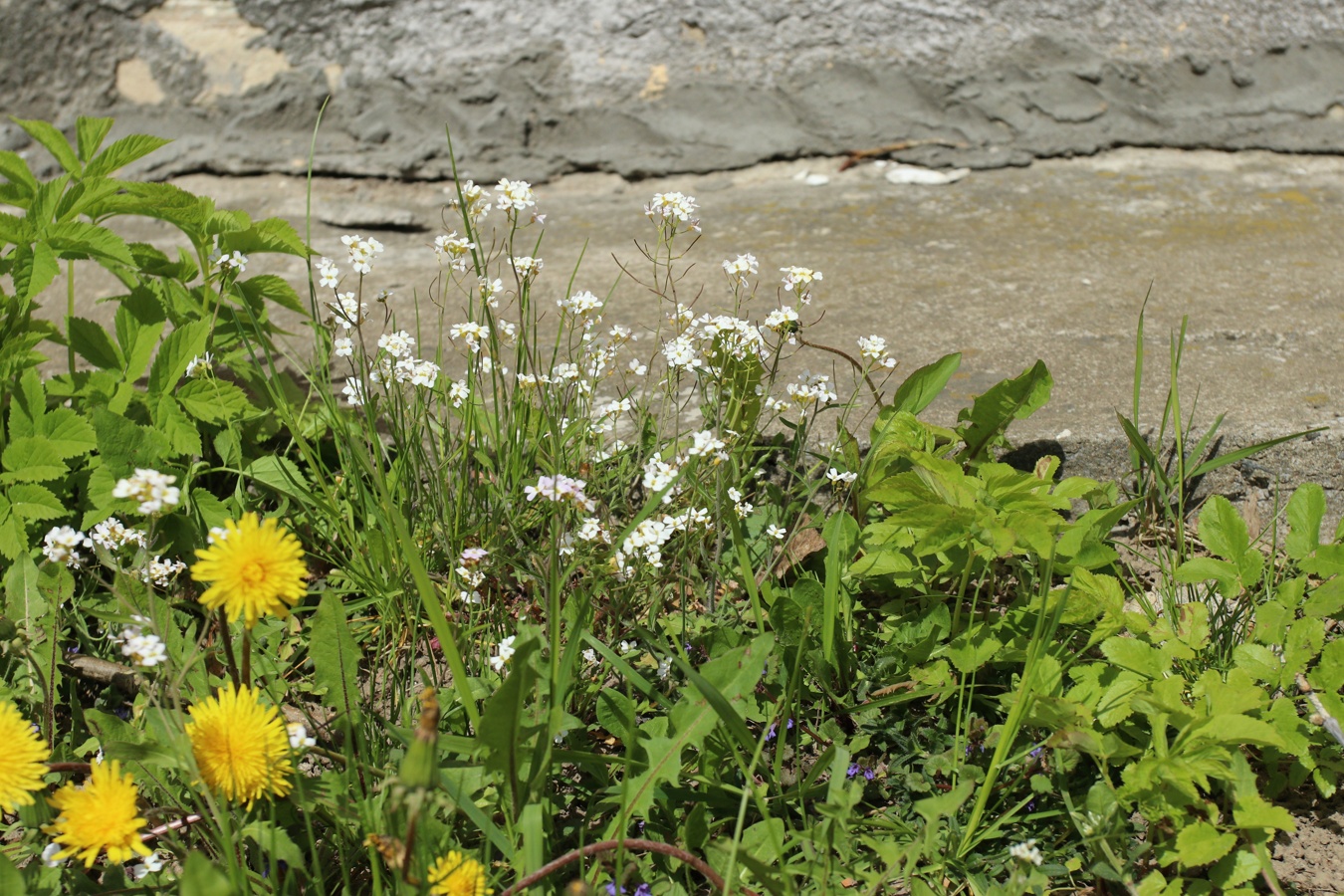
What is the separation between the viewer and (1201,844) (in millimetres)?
1355

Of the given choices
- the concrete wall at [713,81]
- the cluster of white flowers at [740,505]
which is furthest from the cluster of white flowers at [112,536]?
the concrete wall at [713,81]

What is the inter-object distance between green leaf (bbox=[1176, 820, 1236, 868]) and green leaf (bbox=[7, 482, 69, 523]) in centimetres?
169

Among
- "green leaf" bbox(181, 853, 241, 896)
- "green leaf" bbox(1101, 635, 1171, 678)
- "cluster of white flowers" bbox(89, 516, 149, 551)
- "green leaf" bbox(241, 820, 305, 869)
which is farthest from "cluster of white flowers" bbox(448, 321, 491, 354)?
"green leaf" bbox(1101, 635, 1171, 678)

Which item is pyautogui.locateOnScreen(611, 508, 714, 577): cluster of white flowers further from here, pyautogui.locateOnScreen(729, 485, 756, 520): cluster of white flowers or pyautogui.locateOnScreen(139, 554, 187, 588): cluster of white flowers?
pyautogui.locateOnScreen(139, 554, 187, 588): cluster of white flowers

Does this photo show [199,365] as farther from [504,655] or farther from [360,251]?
[504,655]

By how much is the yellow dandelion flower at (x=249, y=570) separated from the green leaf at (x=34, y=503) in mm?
752

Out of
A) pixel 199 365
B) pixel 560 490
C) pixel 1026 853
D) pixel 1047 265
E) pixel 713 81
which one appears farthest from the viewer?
pixel 713 81

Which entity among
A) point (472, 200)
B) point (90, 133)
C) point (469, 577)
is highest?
point (90, 133)

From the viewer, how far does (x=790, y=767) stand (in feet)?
5.16

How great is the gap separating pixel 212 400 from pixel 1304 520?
71.3 inches

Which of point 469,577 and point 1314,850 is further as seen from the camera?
point 469,577

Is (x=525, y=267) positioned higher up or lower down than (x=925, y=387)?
higher up

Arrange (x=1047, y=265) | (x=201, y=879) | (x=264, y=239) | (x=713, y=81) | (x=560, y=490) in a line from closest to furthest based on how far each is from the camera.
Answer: (x=201, y=879) < (x=560, y=490) < (x=264, y=239) < (x=1047, y=265) < (x=713, y=81)

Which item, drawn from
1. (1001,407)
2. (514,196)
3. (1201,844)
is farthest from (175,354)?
(1201,844)
